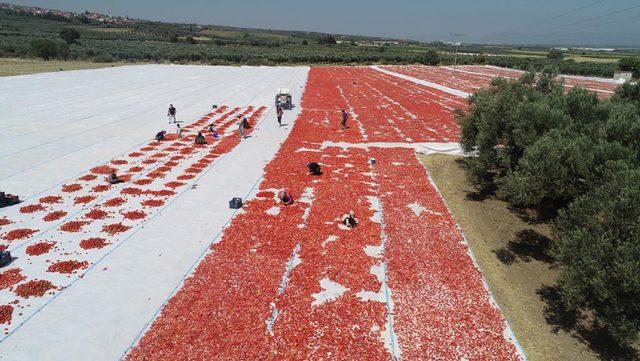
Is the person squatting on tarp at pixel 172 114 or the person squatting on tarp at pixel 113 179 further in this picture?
the person squatting on tarp at pixel 172 114

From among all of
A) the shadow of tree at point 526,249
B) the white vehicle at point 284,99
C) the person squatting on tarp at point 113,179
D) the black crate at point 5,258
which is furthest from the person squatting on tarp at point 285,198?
the white vehicle at point 284,99

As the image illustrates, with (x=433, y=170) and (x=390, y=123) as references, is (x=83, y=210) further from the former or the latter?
(x=390, y=123)

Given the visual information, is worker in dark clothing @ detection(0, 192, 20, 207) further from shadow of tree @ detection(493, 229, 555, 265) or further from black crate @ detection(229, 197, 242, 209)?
shadow of tree @ detection(493, 229, 555, 265)

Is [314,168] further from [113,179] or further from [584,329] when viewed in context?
[584,329]

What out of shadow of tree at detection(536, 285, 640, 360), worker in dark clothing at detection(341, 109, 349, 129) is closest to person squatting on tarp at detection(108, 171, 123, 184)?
shadow of tree at detection(536, 285, 640, 360)

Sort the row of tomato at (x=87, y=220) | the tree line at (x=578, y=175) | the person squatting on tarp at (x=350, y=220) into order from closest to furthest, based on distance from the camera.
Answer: the tree line at (x=578, y=175) < the row of tomato at (x=87, y=220) < the person squatting on tarp at (x=350, y=220)

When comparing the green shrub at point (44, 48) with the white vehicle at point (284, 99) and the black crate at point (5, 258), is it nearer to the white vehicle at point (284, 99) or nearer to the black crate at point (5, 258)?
the white vehicle at point (284, 99)

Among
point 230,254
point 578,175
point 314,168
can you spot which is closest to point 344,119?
point 314,168
